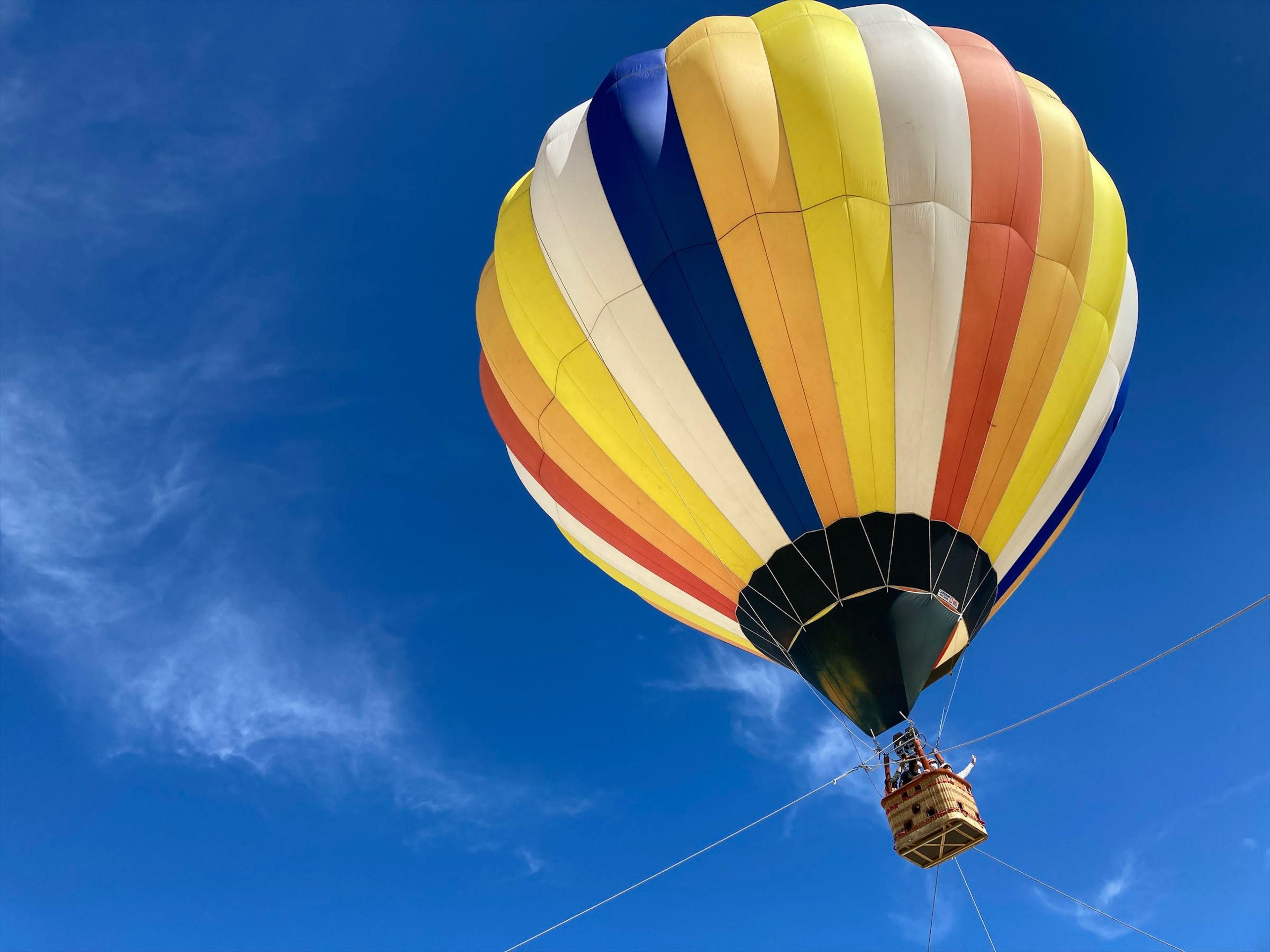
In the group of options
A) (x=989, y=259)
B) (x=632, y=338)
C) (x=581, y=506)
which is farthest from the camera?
(x=581, y=506)

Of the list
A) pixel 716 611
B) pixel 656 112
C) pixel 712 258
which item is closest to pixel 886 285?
pixel 712 258

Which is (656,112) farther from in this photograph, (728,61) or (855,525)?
(855,525)

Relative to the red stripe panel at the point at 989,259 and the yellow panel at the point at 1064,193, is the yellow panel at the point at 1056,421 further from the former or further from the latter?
the red stripe panel at the point at 989,259

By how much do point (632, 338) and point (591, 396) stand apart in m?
0.79

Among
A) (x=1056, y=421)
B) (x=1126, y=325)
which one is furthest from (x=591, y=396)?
(x=1126, y=325)

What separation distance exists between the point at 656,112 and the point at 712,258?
1.52 metres

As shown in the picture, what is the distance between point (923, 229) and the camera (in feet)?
24.8

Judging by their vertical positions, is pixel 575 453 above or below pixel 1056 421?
above

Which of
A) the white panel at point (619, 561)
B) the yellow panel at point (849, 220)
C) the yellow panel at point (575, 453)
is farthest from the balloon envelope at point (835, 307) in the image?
the white panel at point (619, 561)

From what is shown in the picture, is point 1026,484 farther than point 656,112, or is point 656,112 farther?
point 1026,484

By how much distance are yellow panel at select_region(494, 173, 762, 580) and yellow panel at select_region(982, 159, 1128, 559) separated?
2.59m

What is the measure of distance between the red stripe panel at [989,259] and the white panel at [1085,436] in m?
1.26

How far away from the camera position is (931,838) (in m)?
6.96

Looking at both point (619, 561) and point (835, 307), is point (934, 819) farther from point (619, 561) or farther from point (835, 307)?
point (619, 561)
